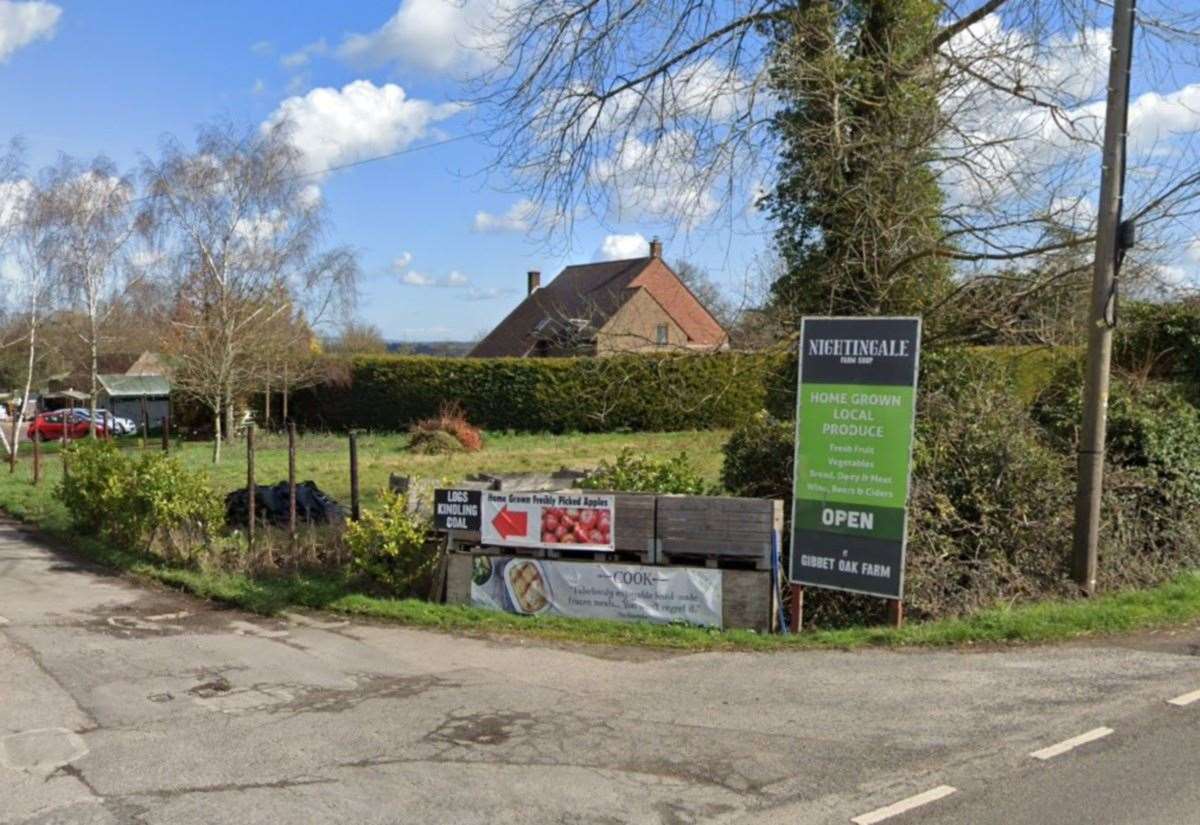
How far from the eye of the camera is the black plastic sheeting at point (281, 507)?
46.1 feet

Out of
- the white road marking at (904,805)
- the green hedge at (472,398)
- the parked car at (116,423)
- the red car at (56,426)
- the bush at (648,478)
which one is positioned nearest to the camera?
the white road marking at (904,805)

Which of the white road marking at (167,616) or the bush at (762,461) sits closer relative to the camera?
the white road marking at (167,616)

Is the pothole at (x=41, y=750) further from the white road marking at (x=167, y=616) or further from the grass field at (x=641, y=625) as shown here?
the white road marking at (x=167, y=616)

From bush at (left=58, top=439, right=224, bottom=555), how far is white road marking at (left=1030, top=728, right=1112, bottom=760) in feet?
32.6

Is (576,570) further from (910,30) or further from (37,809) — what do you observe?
(910,30)

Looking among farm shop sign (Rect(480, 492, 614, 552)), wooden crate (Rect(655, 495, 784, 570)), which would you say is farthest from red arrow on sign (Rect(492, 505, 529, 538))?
wooden crate (Rect(655, 495, 784, 570))

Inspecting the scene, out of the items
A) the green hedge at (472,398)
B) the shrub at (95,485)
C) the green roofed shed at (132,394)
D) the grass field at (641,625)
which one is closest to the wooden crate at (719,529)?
the grass field at (641,625)

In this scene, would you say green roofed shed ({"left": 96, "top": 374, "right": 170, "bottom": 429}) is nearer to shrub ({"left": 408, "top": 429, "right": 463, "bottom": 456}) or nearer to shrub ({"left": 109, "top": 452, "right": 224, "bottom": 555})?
shrub ({"left": 408, "top": 429, "right": 463, "bottom": 456})

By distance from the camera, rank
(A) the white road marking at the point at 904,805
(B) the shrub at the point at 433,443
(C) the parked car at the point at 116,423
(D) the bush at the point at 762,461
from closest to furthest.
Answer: (A) the white road marking at the point at 904,805
(D) the bush at the point at 762,461
(B) the shrub at the point at 433,443
(C) the parked car at the point at 116,423

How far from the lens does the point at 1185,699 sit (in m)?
6.66

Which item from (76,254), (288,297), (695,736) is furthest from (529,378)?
(695,736)

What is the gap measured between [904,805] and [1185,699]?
9.33 ft

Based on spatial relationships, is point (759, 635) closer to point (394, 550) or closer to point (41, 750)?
point (394, 550)

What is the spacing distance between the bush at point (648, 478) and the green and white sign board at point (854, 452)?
169 centimetres
